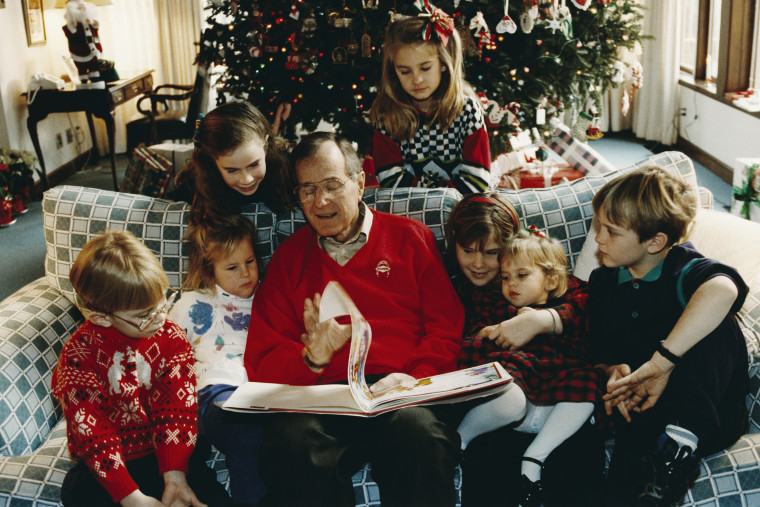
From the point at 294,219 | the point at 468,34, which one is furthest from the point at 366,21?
the point at 294,219

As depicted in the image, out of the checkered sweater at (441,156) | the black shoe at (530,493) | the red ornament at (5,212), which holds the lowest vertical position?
the red ornament at (5,212)

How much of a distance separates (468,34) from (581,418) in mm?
2163

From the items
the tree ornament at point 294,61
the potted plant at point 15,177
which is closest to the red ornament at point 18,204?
the potted plant at point 15,177

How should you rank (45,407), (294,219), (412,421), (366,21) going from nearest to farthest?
(412,421)
(45,407)
(294,219)
(366,21)

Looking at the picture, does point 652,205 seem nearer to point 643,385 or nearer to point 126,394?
point 643,385

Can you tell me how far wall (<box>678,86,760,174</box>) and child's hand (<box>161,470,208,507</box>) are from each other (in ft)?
14.3

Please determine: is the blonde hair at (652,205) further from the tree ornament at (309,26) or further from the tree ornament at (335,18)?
the tree ornament at (309,26)

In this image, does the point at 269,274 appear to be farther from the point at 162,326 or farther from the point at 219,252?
the point at 162,326

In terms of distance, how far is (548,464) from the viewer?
5.13 feet

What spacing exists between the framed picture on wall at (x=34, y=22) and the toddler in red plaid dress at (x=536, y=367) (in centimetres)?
494

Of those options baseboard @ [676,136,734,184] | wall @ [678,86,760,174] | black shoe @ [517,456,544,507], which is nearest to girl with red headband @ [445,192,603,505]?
black shoe @ [517,456,544,507]

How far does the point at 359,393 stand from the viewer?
56.6 inches

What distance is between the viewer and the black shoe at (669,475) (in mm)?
1461

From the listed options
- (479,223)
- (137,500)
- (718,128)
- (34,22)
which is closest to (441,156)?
(479,223)
